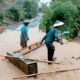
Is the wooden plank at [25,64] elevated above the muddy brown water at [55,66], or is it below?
above

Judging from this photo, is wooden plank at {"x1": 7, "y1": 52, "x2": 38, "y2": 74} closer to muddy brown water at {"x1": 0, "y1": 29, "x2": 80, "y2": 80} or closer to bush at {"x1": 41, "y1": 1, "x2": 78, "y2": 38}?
muddy brown water at {"x1": 0, "y1": 29, "x2": 80, "y2": 80}

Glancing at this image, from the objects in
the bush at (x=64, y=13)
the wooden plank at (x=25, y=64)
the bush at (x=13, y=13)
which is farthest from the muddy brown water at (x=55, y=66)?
the bush at (x=13, y=13)

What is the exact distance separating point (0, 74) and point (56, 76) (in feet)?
6.31

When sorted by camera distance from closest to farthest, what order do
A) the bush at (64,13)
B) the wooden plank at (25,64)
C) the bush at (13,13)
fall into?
1. the wooden plank at (25,64)
2. the bush at (64,13)
3. the bush at (13,13)

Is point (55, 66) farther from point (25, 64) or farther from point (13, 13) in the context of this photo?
point (13, 13)

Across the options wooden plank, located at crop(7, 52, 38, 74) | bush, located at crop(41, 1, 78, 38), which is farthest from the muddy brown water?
bush, located at crop(41, 1, 78, 38)

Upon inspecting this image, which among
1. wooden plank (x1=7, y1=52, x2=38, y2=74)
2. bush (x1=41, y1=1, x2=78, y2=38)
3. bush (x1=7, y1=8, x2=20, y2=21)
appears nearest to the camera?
wooden plank (x1=7, y1=52, x2=38, y2=74)

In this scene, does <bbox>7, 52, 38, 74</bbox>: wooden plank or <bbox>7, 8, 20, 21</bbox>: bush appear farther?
<bbox>7, 8, 20, 21</bbox>: bush

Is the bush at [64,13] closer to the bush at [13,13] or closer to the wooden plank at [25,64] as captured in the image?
the wooden plank at [25,64]

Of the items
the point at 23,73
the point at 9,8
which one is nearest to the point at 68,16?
the point at 23,73

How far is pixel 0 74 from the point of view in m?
9.13

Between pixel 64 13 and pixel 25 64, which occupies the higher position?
pixel 64 13

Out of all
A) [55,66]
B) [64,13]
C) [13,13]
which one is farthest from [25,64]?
[13,13]

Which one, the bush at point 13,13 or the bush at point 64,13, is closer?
the bush at point 64,13
